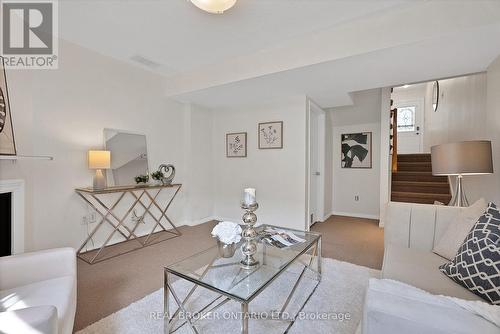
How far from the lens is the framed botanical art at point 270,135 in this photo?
3.72m

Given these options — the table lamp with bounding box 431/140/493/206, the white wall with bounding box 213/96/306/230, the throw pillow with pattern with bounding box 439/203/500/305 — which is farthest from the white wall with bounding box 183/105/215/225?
the throw pillow with pattern with bounding box 439/203/500/305

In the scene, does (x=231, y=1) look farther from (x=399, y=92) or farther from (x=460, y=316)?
(x=399, y=92)

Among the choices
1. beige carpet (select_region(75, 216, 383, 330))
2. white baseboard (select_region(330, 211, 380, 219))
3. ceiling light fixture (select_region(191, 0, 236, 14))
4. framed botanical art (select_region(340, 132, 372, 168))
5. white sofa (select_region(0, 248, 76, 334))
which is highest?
ceiling light fixture (select_region(191, 0, 236, 14))

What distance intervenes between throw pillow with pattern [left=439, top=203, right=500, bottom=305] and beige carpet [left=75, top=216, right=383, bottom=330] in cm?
123

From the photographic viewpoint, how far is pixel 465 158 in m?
1.97

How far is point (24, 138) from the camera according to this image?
2.28 meters

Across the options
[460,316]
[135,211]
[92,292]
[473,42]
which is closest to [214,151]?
[135,211]

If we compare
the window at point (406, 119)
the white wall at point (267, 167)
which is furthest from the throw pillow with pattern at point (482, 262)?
the window at point (406, 119)

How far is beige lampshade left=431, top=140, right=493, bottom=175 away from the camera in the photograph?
1926mm

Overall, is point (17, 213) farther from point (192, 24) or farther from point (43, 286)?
point (192, 24)

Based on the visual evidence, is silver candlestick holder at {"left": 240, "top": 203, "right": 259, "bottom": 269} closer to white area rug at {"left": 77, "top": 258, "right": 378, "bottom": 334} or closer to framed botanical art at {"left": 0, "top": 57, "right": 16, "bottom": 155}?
white area rug at {"left": 77, "top": 258, "right": 378, "bottom": 334}

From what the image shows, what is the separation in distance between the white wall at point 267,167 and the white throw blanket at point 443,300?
2.66m

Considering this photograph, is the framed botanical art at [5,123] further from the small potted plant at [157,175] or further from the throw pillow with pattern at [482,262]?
the throw pillow with pattern at [482,262]

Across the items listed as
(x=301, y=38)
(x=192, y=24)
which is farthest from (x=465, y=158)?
(x=192, y=24)
